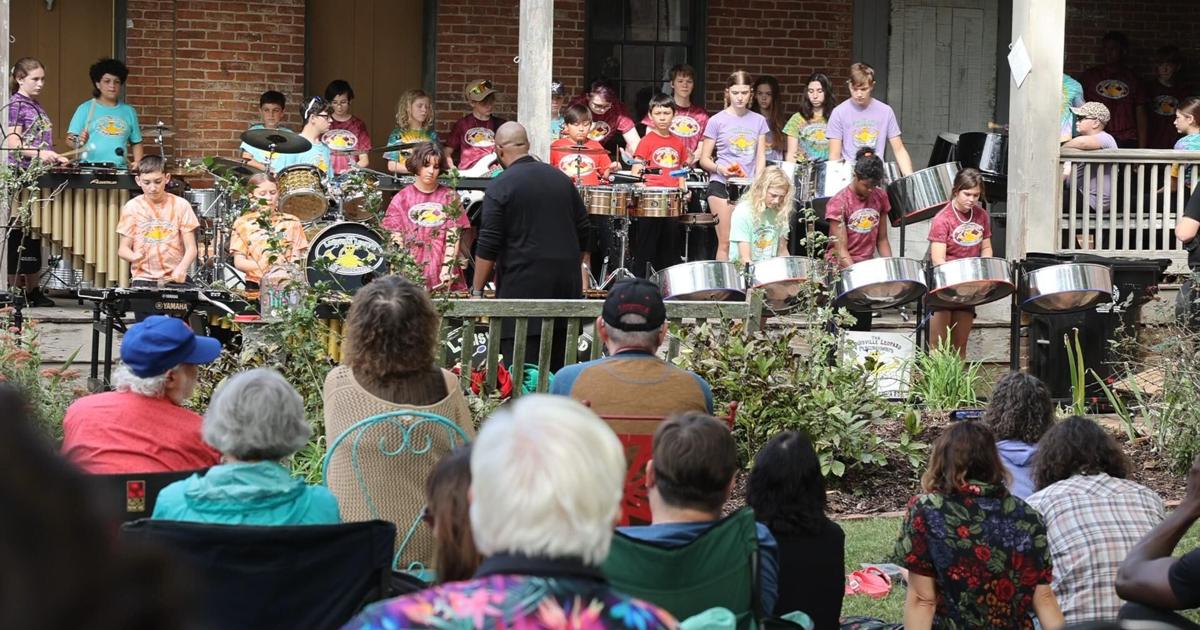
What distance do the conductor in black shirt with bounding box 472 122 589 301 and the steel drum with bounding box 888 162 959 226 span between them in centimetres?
395

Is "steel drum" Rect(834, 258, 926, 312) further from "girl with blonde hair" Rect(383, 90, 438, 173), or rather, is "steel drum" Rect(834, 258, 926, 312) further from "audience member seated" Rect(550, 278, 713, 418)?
"girl with blonde hair" Rect(383, 90, 438, 173)

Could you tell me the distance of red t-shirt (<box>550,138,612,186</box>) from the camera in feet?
38.2

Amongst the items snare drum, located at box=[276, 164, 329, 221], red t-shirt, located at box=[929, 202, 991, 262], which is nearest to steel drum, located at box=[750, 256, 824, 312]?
red t-shirt, located at box=[929, 202, 991, 262]

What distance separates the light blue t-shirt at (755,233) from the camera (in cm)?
1015

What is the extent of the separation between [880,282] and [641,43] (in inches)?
235

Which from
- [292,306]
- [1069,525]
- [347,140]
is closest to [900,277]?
[292,306]

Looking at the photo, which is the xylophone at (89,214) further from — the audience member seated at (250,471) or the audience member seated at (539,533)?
the audience member seated at (539,533)

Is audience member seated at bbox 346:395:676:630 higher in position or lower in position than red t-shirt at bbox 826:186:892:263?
lower

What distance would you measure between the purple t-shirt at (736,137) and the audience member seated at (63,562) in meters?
11.0

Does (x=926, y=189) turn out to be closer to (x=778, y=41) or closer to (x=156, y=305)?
(x=778, y=41)

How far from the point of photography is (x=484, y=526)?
2.18m

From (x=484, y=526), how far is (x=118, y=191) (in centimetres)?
947

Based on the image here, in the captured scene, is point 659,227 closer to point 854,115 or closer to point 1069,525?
point 854,115

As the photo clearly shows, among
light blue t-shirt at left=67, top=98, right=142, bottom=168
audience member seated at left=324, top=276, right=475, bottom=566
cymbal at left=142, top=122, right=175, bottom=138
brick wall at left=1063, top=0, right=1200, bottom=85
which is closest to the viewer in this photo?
audience member seated at left=324, top=276, right=475, bottom=566
